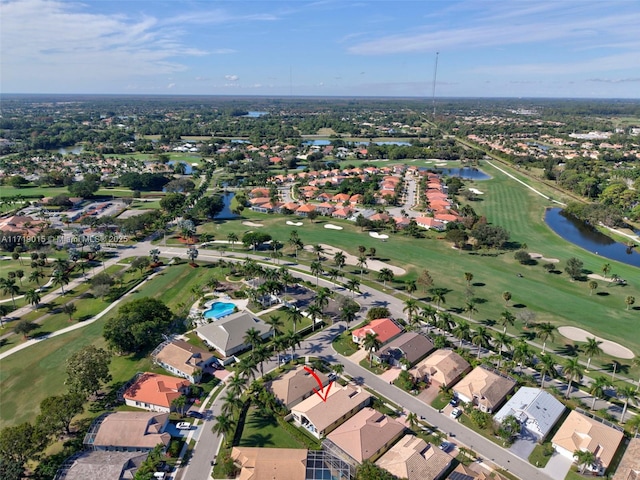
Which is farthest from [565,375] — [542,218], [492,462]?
[542,218]

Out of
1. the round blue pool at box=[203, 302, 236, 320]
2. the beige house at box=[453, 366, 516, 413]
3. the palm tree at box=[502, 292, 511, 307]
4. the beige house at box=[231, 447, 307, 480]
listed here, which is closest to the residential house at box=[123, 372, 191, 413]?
the beige house at box=[231, 447, 307, 480]

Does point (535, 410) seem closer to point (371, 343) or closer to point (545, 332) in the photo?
point (545, 332)

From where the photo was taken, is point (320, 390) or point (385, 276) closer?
point (320, 390)

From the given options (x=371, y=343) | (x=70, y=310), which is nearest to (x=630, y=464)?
(x=371, y=343)

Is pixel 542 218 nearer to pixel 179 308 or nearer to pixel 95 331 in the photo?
pixel 179 308

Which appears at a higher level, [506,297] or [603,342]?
[506,297]

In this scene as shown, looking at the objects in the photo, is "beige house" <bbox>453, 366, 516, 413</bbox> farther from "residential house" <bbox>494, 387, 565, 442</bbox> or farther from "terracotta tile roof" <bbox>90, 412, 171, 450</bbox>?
"terracotta tile roof" <bbox>90, 412, 171, 450</bbox>
